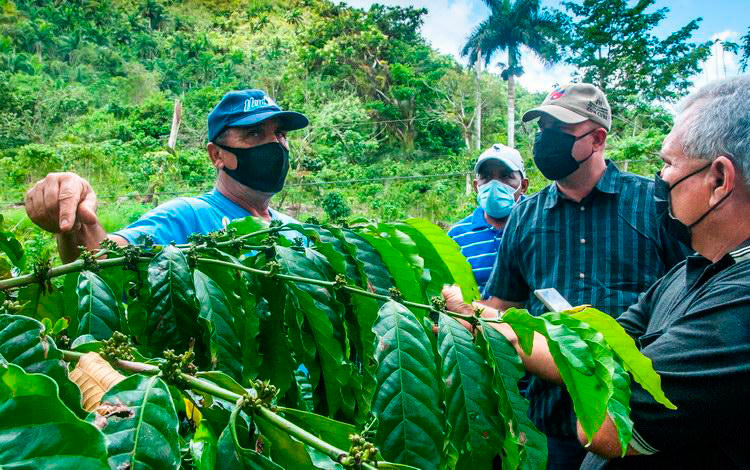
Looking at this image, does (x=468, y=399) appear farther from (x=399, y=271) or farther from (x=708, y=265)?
(x=708, y=265)

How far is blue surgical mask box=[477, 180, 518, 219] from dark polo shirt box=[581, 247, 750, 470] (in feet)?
5.85

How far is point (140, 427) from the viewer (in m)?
0.42

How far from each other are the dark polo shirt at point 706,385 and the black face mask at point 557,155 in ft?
3.81

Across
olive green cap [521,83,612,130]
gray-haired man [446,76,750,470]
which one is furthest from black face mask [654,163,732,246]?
olive green cap [521,83,612,130]

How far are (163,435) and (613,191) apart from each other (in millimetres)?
2195

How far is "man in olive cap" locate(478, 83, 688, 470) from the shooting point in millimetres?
2150

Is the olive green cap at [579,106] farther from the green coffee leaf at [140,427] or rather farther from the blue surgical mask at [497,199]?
the green coffee leaf at [140,427]

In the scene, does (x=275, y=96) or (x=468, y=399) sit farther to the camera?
(x=275, y=96)

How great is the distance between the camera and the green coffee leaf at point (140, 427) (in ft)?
1.33

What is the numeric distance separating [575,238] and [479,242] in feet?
2.59

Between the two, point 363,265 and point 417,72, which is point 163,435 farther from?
point 417,72

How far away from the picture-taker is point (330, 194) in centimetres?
1681

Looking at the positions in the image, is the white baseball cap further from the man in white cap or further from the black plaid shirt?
the black plaid shirt

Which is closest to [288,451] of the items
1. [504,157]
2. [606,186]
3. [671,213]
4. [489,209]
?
[671,213]
